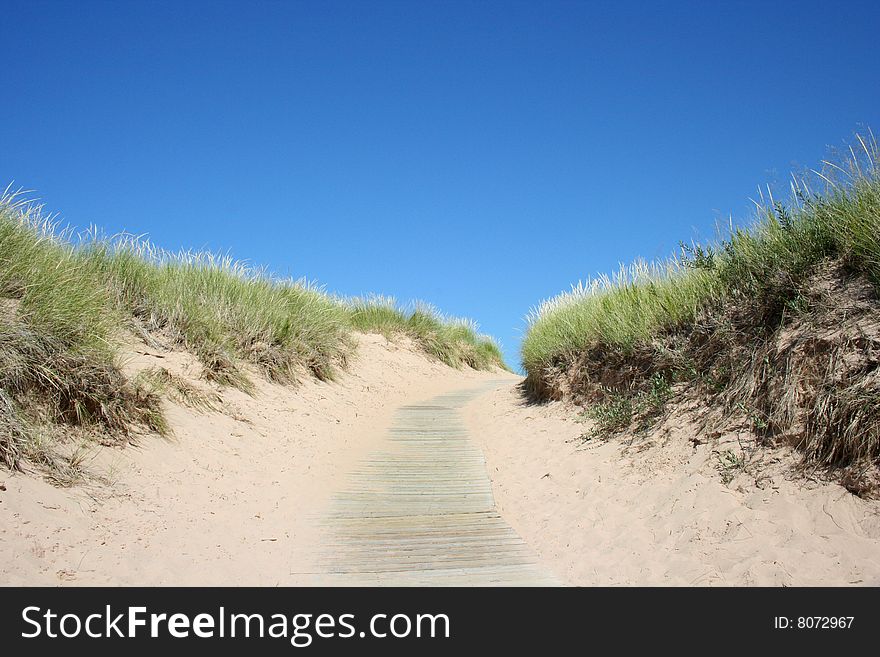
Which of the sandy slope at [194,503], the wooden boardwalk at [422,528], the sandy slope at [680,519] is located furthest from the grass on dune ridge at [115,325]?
the sandy slope at [680,519]

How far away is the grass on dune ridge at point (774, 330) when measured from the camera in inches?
177

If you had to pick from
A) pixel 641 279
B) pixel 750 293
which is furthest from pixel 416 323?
pixel 750 293

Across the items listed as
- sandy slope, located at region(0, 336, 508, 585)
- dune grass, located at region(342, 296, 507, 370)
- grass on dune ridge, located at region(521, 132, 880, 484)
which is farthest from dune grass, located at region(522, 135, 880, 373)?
dune grass, located at region(342, 296, 507, 370)

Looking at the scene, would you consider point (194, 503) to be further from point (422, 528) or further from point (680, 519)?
point (680, 519)

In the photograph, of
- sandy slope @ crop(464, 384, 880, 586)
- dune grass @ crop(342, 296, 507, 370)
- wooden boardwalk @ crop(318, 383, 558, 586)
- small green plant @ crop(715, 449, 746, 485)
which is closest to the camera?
sandy slope @ crop(464, 384, 880, 586)

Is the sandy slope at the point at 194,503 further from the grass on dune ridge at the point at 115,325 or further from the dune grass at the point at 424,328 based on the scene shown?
the dune grass at the point at 424,328

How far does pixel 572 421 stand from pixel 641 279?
2.61m

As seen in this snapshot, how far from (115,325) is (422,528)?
14.3 ft

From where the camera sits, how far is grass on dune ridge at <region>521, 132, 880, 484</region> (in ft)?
14.8

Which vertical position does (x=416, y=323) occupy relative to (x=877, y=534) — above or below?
above

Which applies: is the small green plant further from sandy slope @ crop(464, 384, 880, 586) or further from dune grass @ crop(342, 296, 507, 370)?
dune grass @ crop(342, 296, 507, 370)

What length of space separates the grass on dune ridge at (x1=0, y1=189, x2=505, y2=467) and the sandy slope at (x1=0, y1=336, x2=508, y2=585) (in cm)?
44
